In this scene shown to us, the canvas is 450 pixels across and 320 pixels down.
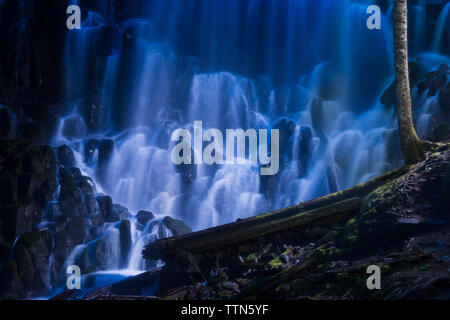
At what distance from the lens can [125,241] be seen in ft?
42.7

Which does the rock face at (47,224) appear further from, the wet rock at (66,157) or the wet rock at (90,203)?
the wet rock at (66,157)

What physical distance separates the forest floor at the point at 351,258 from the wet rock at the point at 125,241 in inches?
225

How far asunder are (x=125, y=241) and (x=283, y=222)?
8475mm

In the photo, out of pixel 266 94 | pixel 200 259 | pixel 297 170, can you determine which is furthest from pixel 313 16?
pixel 200 259

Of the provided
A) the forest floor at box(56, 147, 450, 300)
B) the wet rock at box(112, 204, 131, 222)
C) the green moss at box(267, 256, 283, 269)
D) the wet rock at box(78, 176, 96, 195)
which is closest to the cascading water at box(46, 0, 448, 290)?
the wet rock at box(112, 204, 131, 222)

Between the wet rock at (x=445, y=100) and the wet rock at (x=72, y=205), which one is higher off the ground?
the wet rock at (x=445, y=100)

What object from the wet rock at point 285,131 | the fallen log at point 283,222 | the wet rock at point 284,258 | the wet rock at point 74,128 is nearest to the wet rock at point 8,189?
the wet rock at point 74,128

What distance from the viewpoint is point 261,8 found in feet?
81.5

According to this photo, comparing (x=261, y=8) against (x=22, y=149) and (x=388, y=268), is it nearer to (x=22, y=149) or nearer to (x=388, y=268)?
(x=22, y=149)

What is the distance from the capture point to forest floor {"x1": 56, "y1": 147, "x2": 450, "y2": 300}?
409 centimetres

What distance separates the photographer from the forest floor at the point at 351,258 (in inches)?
161

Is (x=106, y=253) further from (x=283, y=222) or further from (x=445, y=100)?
(x=445, y=100)

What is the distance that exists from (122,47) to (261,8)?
10.4 meters

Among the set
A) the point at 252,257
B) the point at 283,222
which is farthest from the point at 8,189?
the point at 283,222
